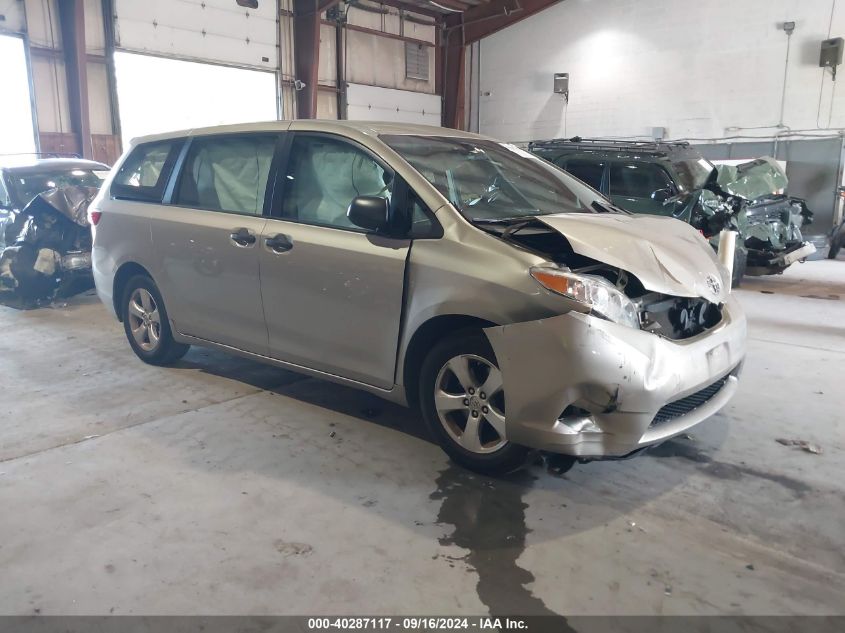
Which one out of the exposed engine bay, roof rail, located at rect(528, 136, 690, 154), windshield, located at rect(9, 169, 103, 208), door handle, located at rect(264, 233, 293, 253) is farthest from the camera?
roof rail, located at rect(528, 136, 690, 154)

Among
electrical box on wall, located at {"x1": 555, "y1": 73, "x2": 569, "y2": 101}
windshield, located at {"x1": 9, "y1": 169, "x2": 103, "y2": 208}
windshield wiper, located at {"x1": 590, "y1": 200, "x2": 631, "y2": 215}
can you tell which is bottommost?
windshield wiper, located at {"x1": 590, "y1": 200, "x2": 631, "y2": 215}

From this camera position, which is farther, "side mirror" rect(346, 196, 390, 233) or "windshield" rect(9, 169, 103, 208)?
"windshield" rect(9, 169, 103, 208)

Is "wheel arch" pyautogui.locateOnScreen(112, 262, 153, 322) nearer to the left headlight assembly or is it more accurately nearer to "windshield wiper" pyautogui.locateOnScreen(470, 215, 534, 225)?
"windshield wiper" pyautogui.locateOnScreen(470, 215, 534, 225)

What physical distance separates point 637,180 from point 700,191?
2.27ft

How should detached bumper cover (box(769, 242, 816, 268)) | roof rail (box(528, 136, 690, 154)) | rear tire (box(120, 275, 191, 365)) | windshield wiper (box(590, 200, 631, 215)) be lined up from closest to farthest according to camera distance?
windshield wiper (box(590, 200, 631, 215)), rear tire (box(120, 275, 191, 365)), roof rail (box(528, 136, 690, 154)), detached bumper cover (box(769, 242, 816, 268))

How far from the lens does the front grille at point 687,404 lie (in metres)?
2.78

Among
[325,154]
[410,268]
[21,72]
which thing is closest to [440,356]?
[410,268]

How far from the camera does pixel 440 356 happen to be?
3014 mm

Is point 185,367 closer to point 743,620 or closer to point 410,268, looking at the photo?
point 410,268

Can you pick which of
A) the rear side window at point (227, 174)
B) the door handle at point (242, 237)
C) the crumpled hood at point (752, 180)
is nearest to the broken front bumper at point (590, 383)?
the door handle at point (242, 237)

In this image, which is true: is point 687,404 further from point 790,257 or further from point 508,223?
point 790,257

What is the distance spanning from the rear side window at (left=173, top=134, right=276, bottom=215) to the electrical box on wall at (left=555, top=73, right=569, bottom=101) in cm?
1333

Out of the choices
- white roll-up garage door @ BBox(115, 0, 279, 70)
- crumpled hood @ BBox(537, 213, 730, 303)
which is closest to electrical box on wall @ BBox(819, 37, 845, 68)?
white roll-up garage door @ BBox(115, 0, 279, 70)

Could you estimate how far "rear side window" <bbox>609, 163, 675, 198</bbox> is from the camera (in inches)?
296
